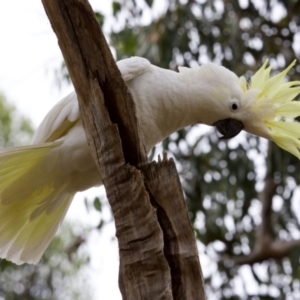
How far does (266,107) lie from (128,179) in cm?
65

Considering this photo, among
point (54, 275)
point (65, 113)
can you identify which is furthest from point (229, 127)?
point (54, 275)

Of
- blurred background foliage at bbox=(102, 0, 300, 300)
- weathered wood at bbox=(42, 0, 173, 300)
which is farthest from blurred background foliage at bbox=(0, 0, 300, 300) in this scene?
weathered wood at bbox=(42, 0, 173, 300)

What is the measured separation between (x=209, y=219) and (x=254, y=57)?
1064mm

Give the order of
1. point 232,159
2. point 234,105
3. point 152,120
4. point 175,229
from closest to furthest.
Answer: point 175,229, point 152,120, point 234,105, point 232,159

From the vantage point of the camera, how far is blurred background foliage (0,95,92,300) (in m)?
4.98

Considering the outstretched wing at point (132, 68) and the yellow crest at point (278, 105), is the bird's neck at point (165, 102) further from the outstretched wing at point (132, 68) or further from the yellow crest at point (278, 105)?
the yellow crest at point (278, 105)

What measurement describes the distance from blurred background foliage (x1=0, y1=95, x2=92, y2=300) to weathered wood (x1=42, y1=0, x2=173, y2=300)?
2.99 metres

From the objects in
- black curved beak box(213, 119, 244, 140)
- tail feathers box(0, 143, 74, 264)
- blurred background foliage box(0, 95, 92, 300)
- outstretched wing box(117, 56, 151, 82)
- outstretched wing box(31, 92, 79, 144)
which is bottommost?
tail feathers box(0, 143, 74, 264)

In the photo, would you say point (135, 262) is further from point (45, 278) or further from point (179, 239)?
point (45, 278)

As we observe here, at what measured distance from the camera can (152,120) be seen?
2.12 m

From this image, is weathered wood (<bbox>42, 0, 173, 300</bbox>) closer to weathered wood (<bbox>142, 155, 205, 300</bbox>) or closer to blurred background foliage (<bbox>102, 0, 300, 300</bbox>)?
weathered wood (<bbox>142, 155, 205, 300</bbox>)

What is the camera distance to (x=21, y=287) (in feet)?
16.9

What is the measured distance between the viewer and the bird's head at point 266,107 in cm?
218

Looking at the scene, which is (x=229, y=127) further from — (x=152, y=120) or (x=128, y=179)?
(x=128, y=179)
